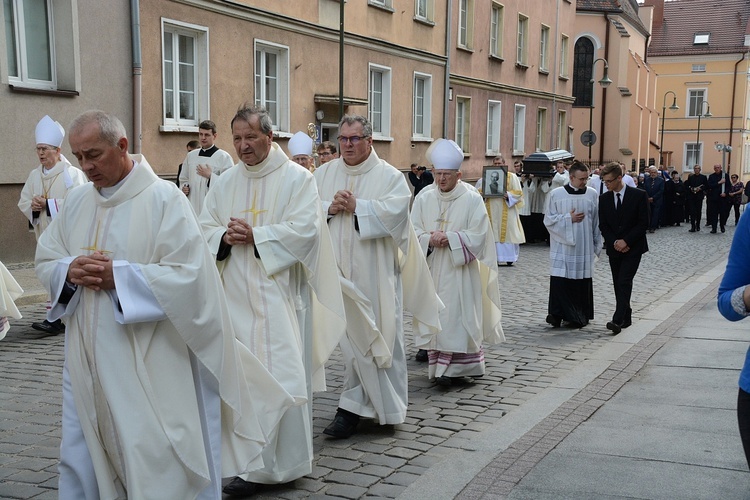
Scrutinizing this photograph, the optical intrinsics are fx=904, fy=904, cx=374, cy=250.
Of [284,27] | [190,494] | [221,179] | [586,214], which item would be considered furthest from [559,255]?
[284,27]

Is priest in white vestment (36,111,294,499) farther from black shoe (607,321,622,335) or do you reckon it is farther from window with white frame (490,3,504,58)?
window with white frame (490,3,504,58)

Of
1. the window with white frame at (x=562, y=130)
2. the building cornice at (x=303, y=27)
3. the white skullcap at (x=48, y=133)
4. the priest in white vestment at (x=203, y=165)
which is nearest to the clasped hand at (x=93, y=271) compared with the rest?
the white skullcap at (x=48, y=133)

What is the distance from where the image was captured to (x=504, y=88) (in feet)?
100

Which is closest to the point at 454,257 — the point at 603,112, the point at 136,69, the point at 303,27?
the point at 136,69

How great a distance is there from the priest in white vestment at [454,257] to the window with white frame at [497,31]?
22958 mm

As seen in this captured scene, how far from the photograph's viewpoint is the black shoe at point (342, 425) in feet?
19.2

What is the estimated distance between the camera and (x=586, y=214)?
10547 mm

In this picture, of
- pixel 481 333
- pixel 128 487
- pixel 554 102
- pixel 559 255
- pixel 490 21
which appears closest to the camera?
pixel 128 487

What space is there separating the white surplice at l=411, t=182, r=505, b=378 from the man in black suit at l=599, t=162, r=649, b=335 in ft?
8.54

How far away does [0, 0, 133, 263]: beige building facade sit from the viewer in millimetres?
13312

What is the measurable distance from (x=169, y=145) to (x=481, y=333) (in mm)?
9528

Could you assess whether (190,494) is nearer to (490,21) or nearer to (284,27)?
(284,27)

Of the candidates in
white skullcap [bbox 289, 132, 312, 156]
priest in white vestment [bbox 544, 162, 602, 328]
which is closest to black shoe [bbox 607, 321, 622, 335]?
priest in white vestment [bbox 544, 162, 602, 328]

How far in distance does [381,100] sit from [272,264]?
61.8ft
